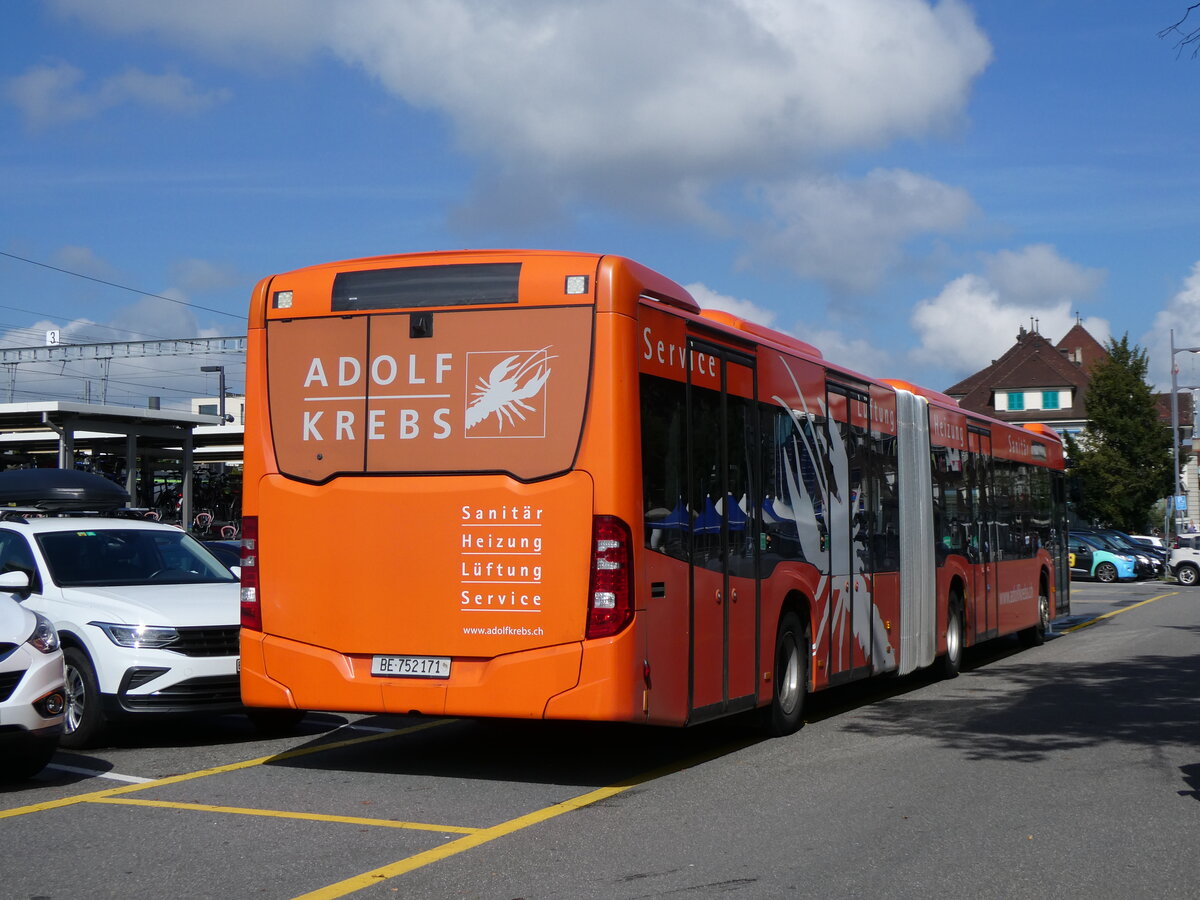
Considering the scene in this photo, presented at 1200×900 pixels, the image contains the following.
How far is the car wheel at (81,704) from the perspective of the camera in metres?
9.95

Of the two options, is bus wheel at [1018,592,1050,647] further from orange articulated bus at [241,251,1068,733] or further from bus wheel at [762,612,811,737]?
orange articulated bus at [241,251,1068,733]

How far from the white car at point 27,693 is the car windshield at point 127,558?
2.11m

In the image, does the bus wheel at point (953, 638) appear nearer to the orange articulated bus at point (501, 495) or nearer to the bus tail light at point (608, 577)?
the orange articulated bus at point (501, 495)

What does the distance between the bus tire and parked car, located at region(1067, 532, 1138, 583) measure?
3039 centimetres

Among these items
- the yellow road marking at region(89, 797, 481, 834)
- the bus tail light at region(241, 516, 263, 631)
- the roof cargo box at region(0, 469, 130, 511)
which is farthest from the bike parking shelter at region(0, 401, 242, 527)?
the yellow road marking at region(89, 797, 481, 834)

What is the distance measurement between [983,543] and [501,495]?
10.5 meters

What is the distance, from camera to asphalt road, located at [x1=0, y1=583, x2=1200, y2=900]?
617 centimetres

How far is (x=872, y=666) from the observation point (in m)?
13.0

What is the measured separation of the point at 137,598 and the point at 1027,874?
6758 millimetres

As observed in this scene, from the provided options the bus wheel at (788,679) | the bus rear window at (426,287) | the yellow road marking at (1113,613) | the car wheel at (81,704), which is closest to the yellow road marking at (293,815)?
the car wheel at (81,704)

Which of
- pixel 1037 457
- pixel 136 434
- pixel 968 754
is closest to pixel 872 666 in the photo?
pixel 968 754

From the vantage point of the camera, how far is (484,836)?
7.06 meters

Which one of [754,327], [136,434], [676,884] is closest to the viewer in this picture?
[676,884]

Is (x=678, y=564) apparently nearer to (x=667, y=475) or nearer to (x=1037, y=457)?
(x=667, y=475)
